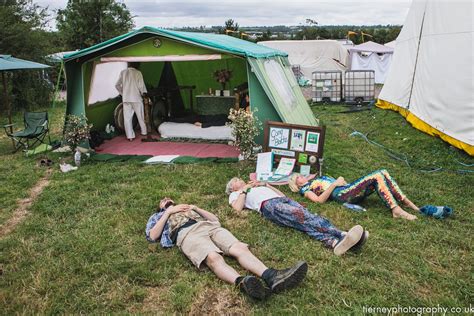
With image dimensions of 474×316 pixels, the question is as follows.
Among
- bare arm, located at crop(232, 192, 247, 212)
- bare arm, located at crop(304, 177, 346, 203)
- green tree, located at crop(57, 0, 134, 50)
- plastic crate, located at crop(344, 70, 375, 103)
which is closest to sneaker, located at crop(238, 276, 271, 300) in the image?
bare arm, located at crop(232, 192, 247, 212)

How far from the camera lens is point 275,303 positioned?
2.99 meters

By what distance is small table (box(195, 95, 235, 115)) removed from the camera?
9492 mm

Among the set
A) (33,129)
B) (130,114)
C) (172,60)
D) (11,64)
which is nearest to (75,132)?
(33,129)

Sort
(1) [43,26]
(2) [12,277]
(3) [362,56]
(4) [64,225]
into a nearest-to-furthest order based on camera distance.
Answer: (2) [12,277] → (4) [64,225] → (1) [43,26] → (3) [362,56]

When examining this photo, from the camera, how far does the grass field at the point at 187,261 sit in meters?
3.06

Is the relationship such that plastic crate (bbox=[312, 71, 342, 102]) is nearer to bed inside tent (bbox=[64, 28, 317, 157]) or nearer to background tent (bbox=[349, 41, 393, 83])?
bed inside tent (bbox=[64, 28, 317, 157])

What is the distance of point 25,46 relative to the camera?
14.5m

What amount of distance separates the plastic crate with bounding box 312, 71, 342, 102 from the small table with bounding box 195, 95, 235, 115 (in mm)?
6644

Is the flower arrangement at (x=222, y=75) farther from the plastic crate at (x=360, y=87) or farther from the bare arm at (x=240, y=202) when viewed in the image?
the plastic crate at (x=360, y=87)

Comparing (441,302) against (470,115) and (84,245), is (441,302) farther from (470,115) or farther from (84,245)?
(470,115)

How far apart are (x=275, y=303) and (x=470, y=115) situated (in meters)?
5.54

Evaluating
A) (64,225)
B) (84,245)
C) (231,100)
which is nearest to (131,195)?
(64,225)

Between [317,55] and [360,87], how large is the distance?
844cm

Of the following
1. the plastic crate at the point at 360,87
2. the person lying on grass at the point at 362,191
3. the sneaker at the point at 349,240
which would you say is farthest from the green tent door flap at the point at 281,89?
the plastic crate at the point at 360,87
